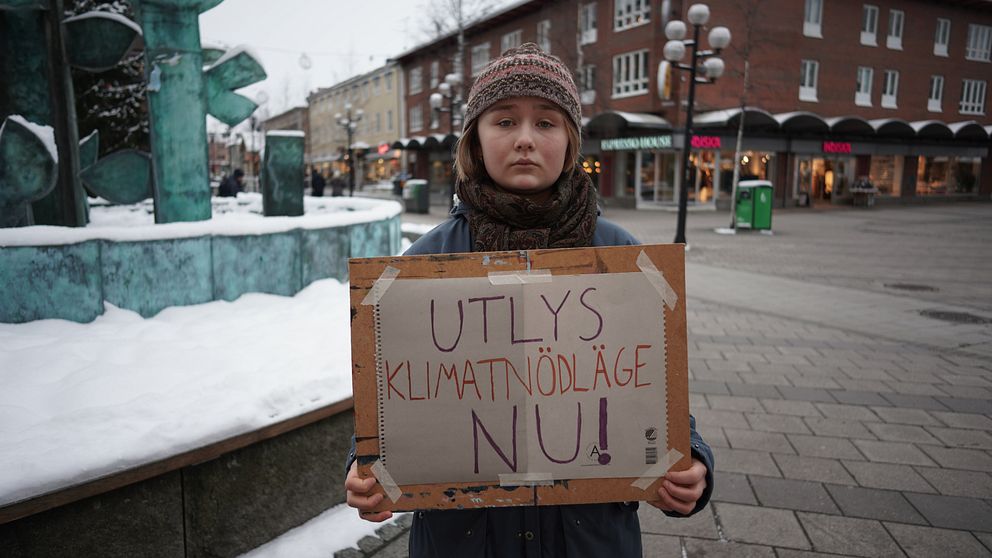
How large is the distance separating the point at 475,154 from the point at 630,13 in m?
29.1

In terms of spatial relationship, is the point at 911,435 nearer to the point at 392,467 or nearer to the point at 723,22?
the point at 392,467

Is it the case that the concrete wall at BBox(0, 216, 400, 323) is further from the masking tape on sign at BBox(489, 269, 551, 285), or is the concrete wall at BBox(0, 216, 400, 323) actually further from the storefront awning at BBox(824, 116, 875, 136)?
the storefront awning at BBox(824, 116, 875, 136)

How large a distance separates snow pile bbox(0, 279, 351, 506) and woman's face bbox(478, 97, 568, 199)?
5.95 feet

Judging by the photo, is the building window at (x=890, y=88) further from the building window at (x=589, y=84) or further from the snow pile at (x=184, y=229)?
the snow pile at (x=184, y=229)

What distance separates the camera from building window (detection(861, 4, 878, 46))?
98.5 ft

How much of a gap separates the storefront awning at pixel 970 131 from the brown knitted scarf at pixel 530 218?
122 ft

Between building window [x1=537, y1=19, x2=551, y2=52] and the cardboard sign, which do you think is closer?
the cardboard sign

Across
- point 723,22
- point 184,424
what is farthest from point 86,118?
point 723,22

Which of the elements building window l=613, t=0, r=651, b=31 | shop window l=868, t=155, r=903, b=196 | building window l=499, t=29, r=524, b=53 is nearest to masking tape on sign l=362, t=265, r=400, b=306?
A: building window l=613, t=0, r=651, b=31

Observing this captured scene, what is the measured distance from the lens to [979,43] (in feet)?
112

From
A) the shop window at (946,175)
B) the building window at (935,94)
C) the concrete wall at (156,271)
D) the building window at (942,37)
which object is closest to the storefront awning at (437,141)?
the shop window at (946,175)

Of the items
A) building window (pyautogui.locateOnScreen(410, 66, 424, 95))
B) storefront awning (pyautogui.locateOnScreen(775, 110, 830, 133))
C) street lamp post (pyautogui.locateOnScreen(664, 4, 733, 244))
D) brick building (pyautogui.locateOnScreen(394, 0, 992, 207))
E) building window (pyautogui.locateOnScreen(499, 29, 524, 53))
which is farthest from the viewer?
building window (pyautogui.locateOnScreen(410, 66, 424, 95))

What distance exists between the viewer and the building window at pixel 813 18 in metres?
28.4

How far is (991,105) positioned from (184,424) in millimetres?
46981
